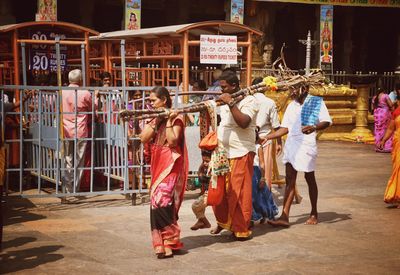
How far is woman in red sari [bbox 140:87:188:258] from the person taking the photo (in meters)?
A: 5.70

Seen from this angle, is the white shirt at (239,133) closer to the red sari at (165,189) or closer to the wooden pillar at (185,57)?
the red sari at (165,189)

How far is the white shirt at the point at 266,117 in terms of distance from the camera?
25.2 feet

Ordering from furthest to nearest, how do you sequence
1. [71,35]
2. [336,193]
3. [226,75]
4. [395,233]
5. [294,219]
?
[71,35], [336,193], [294,219], [395,233], [226,75]

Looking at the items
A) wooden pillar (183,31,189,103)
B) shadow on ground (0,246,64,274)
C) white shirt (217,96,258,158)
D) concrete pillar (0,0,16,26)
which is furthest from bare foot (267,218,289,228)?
concrete pillar (0,0,16,26)

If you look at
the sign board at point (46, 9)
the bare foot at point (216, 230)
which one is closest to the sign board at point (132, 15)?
the sign board at point (46, 9)

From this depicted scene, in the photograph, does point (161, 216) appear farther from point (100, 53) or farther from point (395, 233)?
point (100, 53)

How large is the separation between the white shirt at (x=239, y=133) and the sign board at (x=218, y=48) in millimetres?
4290

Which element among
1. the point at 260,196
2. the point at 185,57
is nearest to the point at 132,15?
the point at 185,57

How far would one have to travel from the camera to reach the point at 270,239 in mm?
6496

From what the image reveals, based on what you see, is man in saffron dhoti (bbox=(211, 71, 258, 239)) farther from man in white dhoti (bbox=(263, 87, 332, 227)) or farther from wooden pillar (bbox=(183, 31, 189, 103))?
wooden pillar (bbox=(183, 31, 189, 103))

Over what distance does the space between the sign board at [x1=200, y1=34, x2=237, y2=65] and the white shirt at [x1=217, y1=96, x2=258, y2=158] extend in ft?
14.1

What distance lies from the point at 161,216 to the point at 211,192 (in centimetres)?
69

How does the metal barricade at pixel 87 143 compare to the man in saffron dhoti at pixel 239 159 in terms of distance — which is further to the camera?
the metal barricade at pixel 87 143

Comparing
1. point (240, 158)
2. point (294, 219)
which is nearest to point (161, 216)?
point (240, 158)
